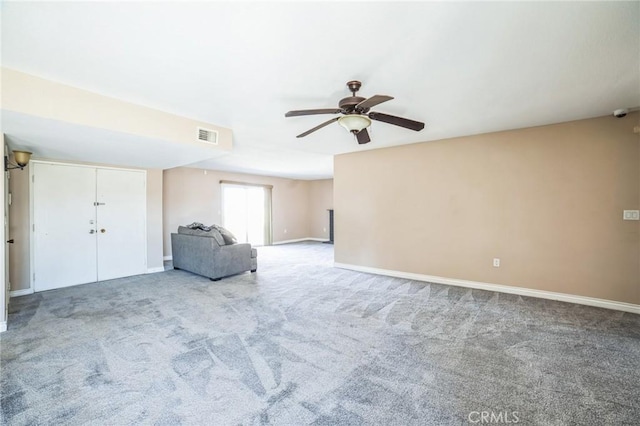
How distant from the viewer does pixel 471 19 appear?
1.71 m

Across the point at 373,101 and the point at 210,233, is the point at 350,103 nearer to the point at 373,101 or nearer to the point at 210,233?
the point at 373,101

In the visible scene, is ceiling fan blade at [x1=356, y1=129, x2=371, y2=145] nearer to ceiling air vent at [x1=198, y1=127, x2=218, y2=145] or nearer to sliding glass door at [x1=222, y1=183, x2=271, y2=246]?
ceiling air vent at [x1=198, y1=127, x2=218, y2=145]

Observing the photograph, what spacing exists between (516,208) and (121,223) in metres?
6.55

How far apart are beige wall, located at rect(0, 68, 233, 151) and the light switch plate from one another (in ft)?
17.6

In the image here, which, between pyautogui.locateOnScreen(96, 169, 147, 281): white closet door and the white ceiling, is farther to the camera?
pyautogui.locateOnScreen(96, 169, 147, 281): white closet door

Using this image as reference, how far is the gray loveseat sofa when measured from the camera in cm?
472

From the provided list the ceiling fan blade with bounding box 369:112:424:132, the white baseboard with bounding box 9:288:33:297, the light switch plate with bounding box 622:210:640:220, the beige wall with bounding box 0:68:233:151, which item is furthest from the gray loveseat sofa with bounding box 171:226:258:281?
the light switch plate with bounding box 622:210:640:220

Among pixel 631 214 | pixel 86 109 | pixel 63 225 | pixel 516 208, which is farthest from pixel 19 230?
pixel 631 214

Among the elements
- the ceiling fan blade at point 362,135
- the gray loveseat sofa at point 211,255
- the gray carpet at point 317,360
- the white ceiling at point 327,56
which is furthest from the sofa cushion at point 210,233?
the ceiling fan blade at point 362,135

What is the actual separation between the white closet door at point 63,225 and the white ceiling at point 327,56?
4.13ft

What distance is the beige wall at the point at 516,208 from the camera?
3.37 meters

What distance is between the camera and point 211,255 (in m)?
Result: 4.72

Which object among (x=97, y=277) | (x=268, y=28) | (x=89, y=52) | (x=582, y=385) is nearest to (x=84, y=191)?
(x=97, y=277)

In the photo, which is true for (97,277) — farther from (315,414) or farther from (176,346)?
(315,414)
